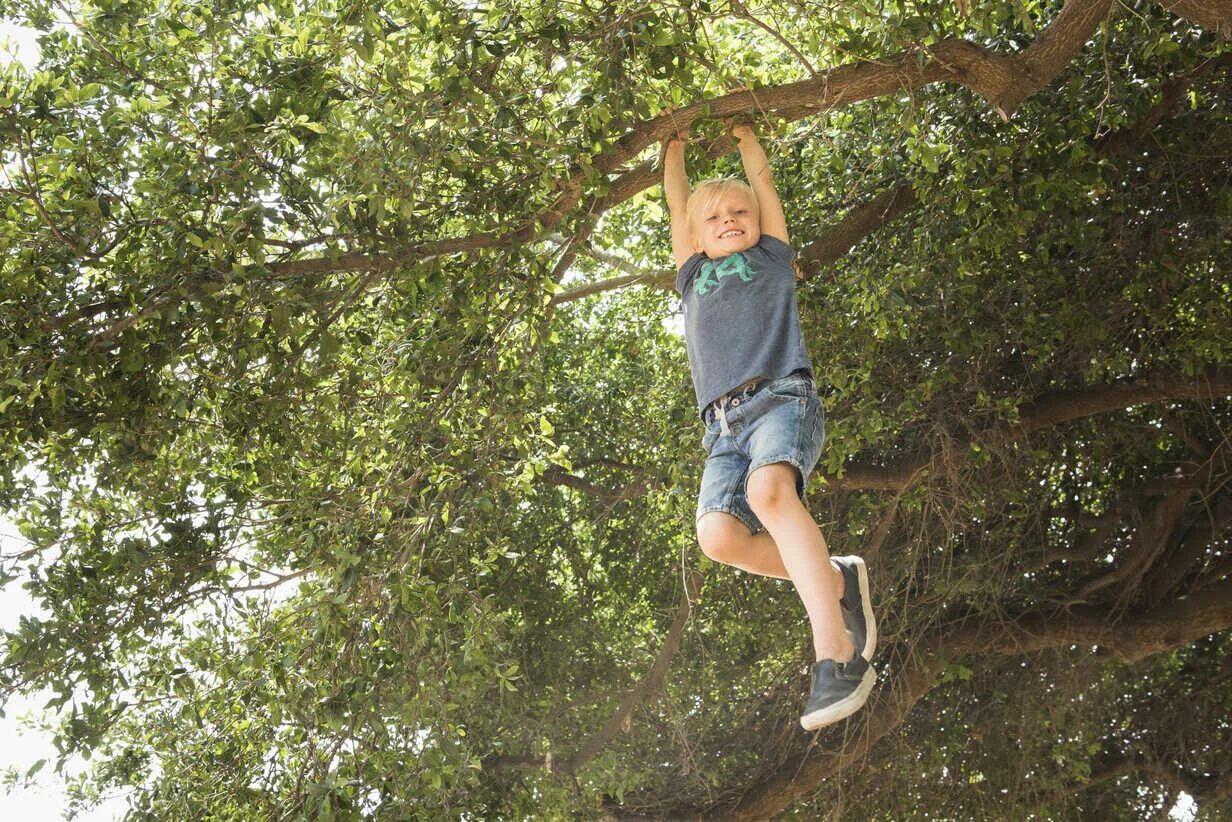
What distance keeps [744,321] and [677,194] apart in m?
0.60

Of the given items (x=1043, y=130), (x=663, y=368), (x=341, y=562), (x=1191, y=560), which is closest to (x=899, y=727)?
(x=1191, y=560)

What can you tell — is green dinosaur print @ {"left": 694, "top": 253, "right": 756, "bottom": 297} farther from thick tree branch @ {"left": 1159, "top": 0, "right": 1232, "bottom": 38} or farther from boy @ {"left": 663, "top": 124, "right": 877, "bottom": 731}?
thick tree branch @ {"left": 1159, "top": 0, "right": 1232, "bottom": 38}

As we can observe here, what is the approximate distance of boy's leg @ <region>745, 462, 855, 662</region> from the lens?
10.7 feet

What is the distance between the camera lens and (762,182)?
3.80 metres

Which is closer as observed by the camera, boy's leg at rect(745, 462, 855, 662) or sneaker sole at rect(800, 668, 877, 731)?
sneaker sole at rect(800, 668, 877, 731)

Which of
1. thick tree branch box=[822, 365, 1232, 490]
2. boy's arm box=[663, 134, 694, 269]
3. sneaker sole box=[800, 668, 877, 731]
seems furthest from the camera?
thick tree branch box=[822, 365, 1232, 490]

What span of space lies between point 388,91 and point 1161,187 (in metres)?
3.87

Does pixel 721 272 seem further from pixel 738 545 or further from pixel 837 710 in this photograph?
pixel 837 710

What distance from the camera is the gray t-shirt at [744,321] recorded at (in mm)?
3477

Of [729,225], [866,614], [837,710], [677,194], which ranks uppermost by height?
[677,194]

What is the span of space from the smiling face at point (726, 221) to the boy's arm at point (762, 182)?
0.08 feet

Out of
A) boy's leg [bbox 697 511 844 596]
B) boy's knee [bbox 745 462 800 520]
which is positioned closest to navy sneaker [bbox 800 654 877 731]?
boy's leg [bbox 697 511 844 596]

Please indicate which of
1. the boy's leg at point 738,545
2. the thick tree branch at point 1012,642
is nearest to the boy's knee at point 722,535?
the boy's leg at point 738,545

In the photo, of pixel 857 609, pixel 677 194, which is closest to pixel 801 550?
pixel 857 609
